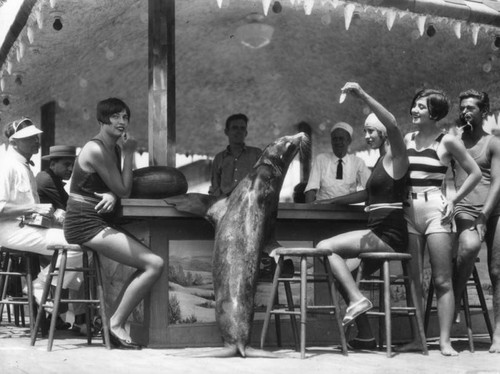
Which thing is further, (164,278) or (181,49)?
(181,49)

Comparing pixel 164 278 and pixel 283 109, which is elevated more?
pixel 283 109

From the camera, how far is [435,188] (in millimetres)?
6648

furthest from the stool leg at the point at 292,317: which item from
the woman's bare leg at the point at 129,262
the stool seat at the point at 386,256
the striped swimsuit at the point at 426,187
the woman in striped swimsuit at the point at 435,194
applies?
the striped swimsuit at the point at 426,187

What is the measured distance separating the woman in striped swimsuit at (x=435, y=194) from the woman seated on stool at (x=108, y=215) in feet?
6.50

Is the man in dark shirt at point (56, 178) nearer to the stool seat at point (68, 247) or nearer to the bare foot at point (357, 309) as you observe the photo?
the stool seat at point (68, 247)

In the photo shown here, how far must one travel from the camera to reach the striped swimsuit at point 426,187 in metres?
6.61

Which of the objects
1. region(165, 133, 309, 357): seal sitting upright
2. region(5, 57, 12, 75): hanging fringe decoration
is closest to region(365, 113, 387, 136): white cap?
region(165, 133, 309, 357): seal sitting upright

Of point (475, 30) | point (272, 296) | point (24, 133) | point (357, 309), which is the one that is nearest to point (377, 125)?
point (357, 309)

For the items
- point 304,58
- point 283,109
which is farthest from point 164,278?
point 283,109

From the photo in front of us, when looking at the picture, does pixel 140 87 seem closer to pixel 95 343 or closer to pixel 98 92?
pixel 98 92

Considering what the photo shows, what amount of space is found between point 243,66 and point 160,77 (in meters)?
4.31

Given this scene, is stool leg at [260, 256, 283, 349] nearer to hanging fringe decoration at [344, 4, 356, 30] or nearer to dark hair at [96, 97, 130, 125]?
dark hair at [96, 97, 130, 125]

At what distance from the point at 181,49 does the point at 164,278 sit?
13.6 ft

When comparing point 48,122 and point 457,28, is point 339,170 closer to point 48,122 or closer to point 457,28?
point 457,28
